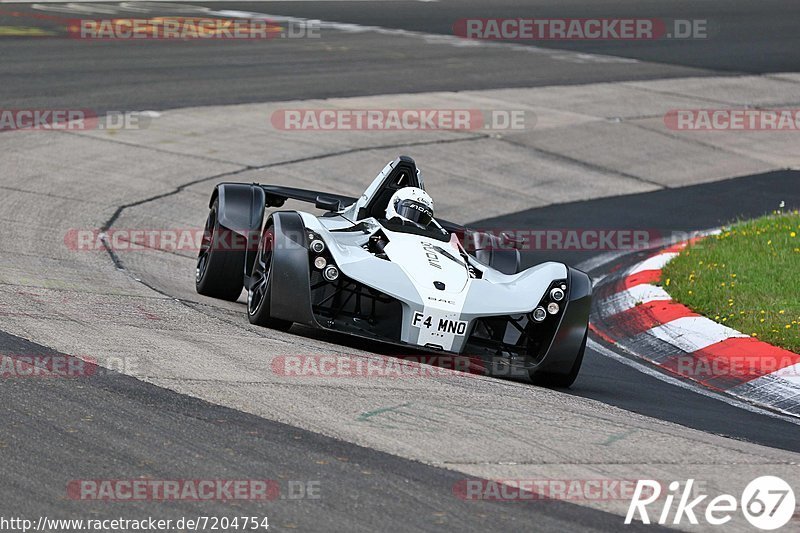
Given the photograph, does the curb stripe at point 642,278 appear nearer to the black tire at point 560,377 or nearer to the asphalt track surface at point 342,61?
the black tire at point 560,377

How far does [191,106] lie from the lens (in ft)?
57.7

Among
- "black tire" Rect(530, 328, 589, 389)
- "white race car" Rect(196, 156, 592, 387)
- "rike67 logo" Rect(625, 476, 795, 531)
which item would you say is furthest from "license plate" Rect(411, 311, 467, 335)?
"rike67 logo" Rect(625, 476, 795, 531)

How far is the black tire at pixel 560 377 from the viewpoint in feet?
25.8

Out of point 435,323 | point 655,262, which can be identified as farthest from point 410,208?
point 655,262

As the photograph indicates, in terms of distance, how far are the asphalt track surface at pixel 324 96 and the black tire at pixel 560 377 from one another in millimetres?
208

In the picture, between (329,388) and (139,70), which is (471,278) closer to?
(329,388)

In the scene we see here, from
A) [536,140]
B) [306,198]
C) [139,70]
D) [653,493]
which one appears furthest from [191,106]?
[653,493]

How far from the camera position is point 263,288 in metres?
8.26

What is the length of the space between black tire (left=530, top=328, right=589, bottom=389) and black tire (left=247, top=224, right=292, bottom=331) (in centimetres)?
159

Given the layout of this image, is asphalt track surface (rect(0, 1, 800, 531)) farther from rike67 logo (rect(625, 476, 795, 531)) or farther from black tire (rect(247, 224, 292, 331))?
black tire (rect(247, 224, 292, 331))

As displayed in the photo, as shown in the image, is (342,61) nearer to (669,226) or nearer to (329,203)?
(669,226)

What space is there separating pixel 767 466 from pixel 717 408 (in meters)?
1.79

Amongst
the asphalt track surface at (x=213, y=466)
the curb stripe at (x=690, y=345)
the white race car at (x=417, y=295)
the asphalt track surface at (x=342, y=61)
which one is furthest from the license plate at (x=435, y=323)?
the asphalt track surface at (x=342, y=61)

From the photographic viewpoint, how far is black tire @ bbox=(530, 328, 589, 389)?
25.8 feet
